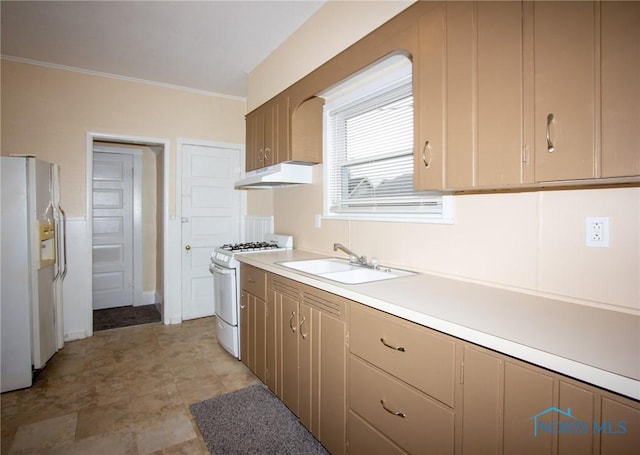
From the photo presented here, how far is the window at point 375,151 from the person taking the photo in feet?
6.77

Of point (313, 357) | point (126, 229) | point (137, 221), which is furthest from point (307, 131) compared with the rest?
point (126, 229)

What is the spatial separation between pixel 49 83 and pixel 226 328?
3.07m

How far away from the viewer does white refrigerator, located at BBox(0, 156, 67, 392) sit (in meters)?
2.46

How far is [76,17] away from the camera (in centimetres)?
263

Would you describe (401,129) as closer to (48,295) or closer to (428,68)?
(428,68)

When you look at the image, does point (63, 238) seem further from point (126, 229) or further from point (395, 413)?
point (395, 413)

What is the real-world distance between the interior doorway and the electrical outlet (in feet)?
15.2

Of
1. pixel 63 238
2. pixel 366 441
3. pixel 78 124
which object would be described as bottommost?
pixel 366 441

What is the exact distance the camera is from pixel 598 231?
124cm

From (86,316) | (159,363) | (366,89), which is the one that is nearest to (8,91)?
(86,316)

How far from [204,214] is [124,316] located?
176 centimetres

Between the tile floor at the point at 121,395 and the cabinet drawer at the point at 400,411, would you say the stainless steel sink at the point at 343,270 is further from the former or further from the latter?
the tile floor at the point at 121,395

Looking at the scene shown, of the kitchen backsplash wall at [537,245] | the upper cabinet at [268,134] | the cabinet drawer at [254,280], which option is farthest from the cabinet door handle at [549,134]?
the upper cabinet at [268,134]

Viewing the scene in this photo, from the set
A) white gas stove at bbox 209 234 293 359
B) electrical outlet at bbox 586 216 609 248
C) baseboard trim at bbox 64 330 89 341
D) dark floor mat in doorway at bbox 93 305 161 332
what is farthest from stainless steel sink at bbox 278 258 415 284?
dark floor mat in doorway at bbox 93 305 161 332
